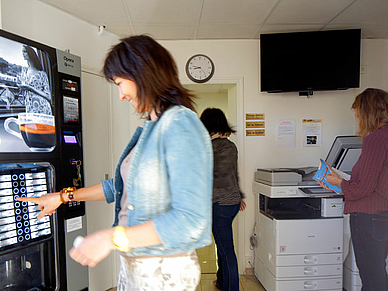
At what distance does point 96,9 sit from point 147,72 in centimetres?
209

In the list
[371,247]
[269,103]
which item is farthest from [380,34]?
[371,247]

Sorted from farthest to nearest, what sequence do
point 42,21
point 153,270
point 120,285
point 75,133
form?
point 42,21 < point 75,133 < point 120,285 < point 153,270

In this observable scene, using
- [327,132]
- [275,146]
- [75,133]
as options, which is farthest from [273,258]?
[75,133]

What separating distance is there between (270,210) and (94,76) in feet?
6.99

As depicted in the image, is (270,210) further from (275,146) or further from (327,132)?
(327,132)

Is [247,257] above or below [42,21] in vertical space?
below

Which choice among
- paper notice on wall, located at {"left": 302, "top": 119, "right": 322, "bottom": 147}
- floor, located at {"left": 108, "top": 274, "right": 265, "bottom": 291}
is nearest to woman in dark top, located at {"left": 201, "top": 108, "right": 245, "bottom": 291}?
floor, located at {"left": 108, "top": 274, "right": 265, "bottom": 291}

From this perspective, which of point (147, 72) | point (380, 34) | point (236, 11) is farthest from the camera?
point (380, 34)

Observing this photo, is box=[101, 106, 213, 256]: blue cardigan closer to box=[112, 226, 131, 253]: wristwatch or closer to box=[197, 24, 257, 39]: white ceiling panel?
box=[112, 226, 131, 253]: wristwatch

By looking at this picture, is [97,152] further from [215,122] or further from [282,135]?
[282,135]

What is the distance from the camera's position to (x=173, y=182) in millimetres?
757

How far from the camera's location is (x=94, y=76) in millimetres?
2900

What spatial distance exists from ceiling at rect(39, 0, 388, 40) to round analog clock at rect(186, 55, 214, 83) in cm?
23

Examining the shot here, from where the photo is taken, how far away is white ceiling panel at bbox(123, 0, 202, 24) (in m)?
2.48
